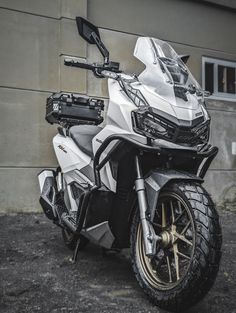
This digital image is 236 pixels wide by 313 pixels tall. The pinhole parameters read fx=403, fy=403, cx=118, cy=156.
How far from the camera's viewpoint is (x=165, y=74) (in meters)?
2.53

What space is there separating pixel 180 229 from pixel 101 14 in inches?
178

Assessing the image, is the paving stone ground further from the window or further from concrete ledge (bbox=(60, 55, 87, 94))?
the window

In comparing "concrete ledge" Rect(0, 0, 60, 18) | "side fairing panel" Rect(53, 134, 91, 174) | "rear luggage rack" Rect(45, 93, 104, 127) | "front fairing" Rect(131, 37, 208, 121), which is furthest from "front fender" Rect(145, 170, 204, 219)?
"concrete ledge" Rect(0, 0, 60, 18)

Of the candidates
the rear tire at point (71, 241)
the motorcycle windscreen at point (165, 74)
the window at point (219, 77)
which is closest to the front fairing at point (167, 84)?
the motorcycle windscreen at point (165, 74)

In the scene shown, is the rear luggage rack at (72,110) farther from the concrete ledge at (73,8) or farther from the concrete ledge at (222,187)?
the concrete ledge at (222,187)

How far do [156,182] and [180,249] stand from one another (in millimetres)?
415

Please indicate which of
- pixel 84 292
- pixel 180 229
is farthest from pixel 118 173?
pixel 84 292

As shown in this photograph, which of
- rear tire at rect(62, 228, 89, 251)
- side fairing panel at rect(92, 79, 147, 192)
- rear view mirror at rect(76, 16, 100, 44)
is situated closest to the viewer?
side fairing panel at rect(92, 79, 147, 192)

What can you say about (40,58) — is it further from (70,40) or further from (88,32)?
(88,32)

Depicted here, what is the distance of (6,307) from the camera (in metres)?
2.25

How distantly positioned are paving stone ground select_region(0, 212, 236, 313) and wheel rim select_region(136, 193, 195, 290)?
180 mm

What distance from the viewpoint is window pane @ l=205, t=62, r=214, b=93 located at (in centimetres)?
701

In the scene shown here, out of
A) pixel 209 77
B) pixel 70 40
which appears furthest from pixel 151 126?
pixel 209 77

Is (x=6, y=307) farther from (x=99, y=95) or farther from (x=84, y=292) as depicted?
(x=99, y=95)
